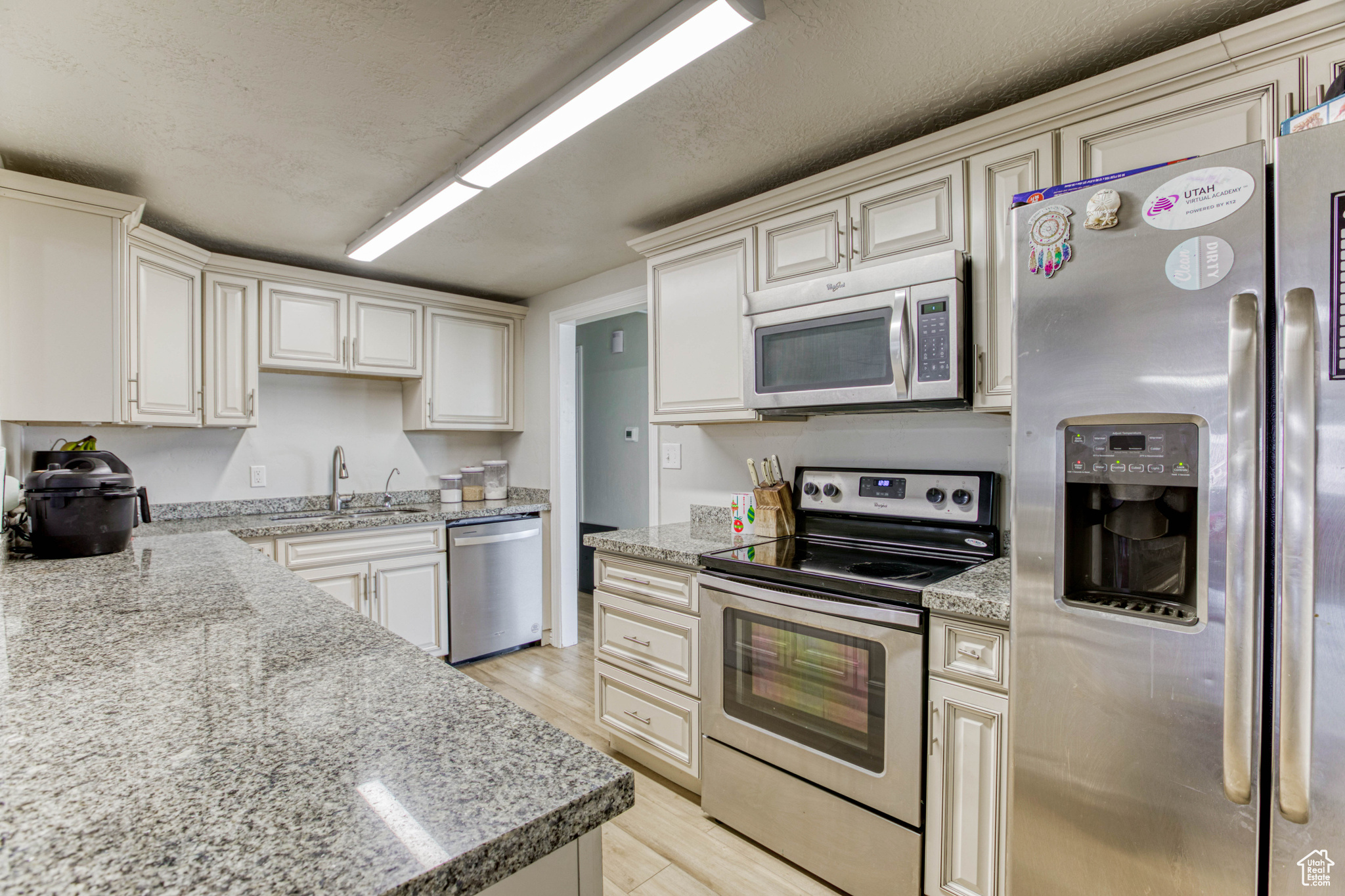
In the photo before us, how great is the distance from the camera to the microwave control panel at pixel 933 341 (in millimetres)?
1767

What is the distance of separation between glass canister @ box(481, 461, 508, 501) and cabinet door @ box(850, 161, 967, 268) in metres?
2.79

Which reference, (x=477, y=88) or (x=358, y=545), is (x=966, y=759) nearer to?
(x=477, y=88)

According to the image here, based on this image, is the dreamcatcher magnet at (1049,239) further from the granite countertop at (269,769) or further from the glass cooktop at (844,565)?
the granite countertop at (269,769)

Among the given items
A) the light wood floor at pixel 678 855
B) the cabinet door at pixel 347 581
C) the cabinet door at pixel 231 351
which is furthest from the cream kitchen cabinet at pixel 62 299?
the light wood floor at pixel 678 855

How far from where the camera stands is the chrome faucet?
11.8 ft

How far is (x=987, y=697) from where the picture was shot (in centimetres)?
146

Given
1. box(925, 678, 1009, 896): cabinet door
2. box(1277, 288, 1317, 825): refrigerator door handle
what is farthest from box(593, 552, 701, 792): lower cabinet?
box(1277, 288, 1317, 825): refrigerator door handle

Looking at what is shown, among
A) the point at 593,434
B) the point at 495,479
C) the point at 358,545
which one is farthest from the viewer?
the point at 593,434

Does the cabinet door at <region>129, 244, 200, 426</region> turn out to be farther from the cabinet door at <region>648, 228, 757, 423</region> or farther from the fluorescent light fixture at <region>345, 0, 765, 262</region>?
the cabinet door at <region>648, 228, 757, 423</region>

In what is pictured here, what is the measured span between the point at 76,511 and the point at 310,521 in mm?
1455

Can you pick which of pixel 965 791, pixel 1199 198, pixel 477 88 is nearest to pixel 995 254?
pixel 1199 198

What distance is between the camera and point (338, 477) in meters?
3.63

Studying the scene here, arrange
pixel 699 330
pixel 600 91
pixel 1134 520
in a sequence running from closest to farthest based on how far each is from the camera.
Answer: pixel 1134 520 < pixel 600 91 < pixel 699 330

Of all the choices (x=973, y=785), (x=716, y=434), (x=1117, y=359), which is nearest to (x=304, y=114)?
(x=716, y=434)
